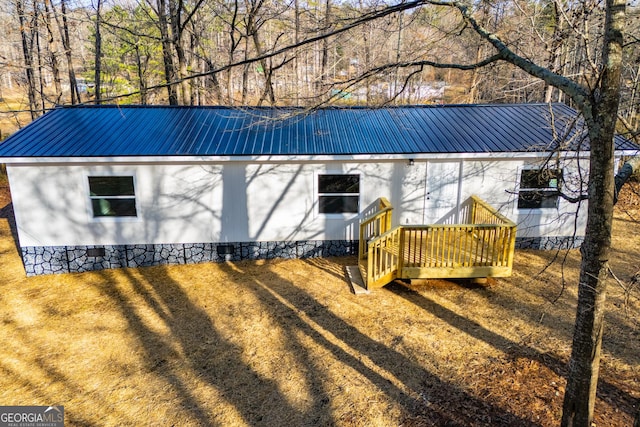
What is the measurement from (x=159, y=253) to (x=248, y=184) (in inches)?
103

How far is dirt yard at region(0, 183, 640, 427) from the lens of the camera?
5168 mm

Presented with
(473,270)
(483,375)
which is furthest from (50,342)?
(473,270)

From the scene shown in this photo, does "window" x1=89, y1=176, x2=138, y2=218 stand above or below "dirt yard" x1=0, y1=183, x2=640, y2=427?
above

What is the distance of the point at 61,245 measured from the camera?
9.29 m

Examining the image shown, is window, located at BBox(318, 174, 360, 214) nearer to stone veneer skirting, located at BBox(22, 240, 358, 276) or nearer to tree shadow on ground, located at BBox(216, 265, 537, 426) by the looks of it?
stone veneer skirting, located at BBox(22, 240, 358, 276)

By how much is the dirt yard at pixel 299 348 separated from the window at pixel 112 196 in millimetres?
1381

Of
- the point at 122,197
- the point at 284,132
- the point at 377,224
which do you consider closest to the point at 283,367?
the point at 377,224

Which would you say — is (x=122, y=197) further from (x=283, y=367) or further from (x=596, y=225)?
(x=596, y=225)

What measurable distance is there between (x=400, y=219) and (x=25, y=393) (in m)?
7.55

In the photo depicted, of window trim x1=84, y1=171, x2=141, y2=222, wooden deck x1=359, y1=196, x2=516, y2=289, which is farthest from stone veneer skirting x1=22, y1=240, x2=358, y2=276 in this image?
wooden deck x1=359, y1=196, x2=516, y2=289

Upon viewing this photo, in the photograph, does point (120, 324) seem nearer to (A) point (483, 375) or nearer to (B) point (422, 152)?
(A) point (483, 375)

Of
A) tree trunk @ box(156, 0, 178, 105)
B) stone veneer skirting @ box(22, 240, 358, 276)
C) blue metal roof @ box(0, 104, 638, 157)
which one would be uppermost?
tree trunk @ box(156, 0, 178, 105)

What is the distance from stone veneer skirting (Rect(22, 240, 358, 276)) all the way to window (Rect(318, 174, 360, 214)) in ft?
2.84

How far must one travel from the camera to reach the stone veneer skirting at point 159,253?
9.34 meters
